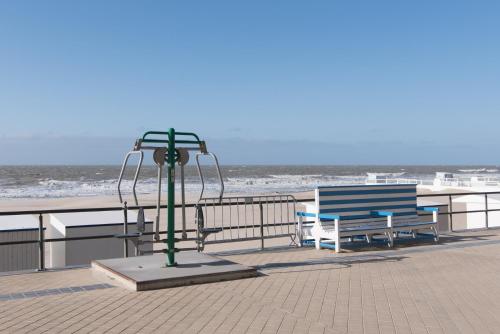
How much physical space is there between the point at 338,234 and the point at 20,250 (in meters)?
5.56

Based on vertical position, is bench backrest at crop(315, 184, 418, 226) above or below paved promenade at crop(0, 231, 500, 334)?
above

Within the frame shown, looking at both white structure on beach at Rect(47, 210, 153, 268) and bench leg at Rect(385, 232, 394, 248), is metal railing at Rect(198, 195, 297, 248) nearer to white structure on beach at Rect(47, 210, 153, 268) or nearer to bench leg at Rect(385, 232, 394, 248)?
white structure on beach at Rect(47, 210, 153, 268)

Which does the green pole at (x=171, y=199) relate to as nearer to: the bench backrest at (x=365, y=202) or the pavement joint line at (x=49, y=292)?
the pavement joint line at (x=49, y=292)

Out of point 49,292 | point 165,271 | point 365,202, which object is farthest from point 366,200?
point 49,292

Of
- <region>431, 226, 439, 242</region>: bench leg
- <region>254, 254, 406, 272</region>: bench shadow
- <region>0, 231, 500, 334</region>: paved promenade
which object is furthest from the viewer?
<region>431, 226, 439, 242</region>: bench leg

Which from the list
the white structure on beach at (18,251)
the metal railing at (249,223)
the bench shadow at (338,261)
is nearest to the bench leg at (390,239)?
the bench shadow at (338,261)

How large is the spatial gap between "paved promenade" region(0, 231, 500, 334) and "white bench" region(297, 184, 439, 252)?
1313 millimetres

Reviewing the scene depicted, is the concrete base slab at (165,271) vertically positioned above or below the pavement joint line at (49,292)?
above

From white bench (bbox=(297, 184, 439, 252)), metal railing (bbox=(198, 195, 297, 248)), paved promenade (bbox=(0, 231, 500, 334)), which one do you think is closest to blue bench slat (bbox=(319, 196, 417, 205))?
white bench (bbox=(297, 184, 439, 252))

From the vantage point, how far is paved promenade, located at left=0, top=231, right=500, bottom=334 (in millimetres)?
4945

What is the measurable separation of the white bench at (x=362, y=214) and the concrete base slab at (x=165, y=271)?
8.22ft

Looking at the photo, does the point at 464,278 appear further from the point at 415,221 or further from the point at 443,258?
the point at 415,221

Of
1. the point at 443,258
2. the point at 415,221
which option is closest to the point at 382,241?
the point at 415,221

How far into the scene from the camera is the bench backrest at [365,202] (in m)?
9.91
